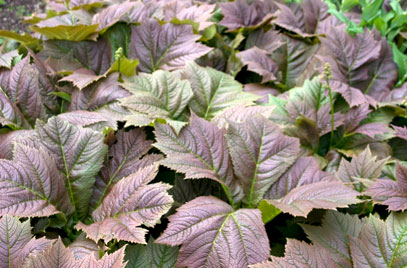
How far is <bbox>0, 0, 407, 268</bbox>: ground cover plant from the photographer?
4.06ft

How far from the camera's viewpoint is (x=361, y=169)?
4.92 feet

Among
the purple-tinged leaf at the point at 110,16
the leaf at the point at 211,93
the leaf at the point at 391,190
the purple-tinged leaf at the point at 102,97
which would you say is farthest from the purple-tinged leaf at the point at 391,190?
the purple-tinged leaf at the point at 110,16

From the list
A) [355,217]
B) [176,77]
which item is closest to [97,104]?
[176,77]

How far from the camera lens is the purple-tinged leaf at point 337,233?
49.4 inches

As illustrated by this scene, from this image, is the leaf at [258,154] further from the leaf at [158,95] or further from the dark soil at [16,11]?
the dark soil at [16,11]

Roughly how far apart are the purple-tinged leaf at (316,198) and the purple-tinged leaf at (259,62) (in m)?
0.82

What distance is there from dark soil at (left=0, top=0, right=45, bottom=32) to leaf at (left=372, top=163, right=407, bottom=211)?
3505mm

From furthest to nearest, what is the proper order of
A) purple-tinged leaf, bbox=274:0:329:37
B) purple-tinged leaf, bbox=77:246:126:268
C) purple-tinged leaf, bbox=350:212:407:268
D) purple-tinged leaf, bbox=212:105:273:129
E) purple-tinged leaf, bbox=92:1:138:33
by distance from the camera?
purple-tinged leaf, bbox=274:0:329:37
purple-tinged leaf, bbox=92:1:138:33
purple-tinged leaf, bbox=212:105:273:129
purple-tinged leaf, bbox=350:212:407:268
purple-tinged leaf, bbox=77:246:126:268

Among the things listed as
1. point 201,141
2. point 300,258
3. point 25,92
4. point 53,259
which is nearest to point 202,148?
point 201,141

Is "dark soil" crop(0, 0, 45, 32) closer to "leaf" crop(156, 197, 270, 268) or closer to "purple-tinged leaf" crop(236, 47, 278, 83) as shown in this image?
"purple-tinged leaf" crop(236, 47, 278, 83)

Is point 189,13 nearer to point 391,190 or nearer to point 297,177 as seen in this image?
point 297,177

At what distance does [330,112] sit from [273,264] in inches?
36.4

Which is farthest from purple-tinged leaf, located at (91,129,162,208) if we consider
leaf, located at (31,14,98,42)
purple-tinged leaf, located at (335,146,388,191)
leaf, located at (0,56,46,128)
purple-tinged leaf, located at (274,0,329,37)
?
purple-tinged leaf, located at (274,0,329,37)

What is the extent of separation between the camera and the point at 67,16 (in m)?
2.12
